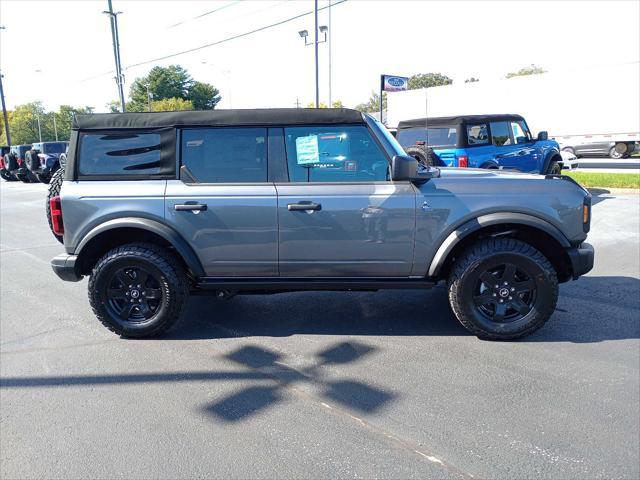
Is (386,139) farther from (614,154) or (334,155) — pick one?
(614,154)

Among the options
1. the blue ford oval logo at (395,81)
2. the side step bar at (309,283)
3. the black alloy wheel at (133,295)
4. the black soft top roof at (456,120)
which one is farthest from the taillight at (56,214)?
the blue ford oval logo at (395,81)

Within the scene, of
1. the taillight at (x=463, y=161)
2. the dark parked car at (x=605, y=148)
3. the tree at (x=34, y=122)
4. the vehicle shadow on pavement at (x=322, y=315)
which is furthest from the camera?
the tree at (x=34, y=122)

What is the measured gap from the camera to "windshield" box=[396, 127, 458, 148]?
33.4ft

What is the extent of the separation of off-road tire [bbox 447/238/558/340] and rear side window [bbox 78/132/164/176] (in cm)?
275

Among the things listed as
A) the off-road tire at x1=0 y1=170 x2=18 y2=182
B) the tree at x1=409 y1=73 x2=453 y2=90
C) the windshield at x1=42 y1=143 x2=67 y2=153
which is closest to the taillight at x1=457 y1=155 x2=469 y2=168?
the windshield at x1=42 y1=143 x2=67 y2=153

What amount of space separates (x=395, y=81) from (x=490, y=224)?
23956 millimetres

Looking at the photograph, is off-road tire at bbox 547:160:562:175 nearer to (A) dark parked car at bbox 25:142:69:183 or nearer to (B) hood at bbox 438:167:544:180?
(B) hood at bbox 438:167:544:180

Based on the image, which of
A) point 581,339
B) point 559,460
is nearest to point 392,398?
point 559,460

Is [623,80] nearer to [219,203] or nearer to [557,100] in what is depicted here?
→ [557,100]

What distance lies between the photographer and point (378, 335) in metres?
4.42

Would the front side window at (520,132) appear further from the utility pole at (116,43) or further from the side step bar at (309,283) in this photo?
the utility pole at (116,43)

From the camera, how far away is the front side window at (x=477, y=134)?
10.1 m

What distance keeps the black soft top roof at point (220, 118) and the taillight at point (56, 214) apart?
25.8 inches

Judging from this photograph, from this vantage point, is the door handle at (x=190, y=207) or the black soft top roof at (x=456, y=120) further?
the black soft top roof at (x=456, y=120)
